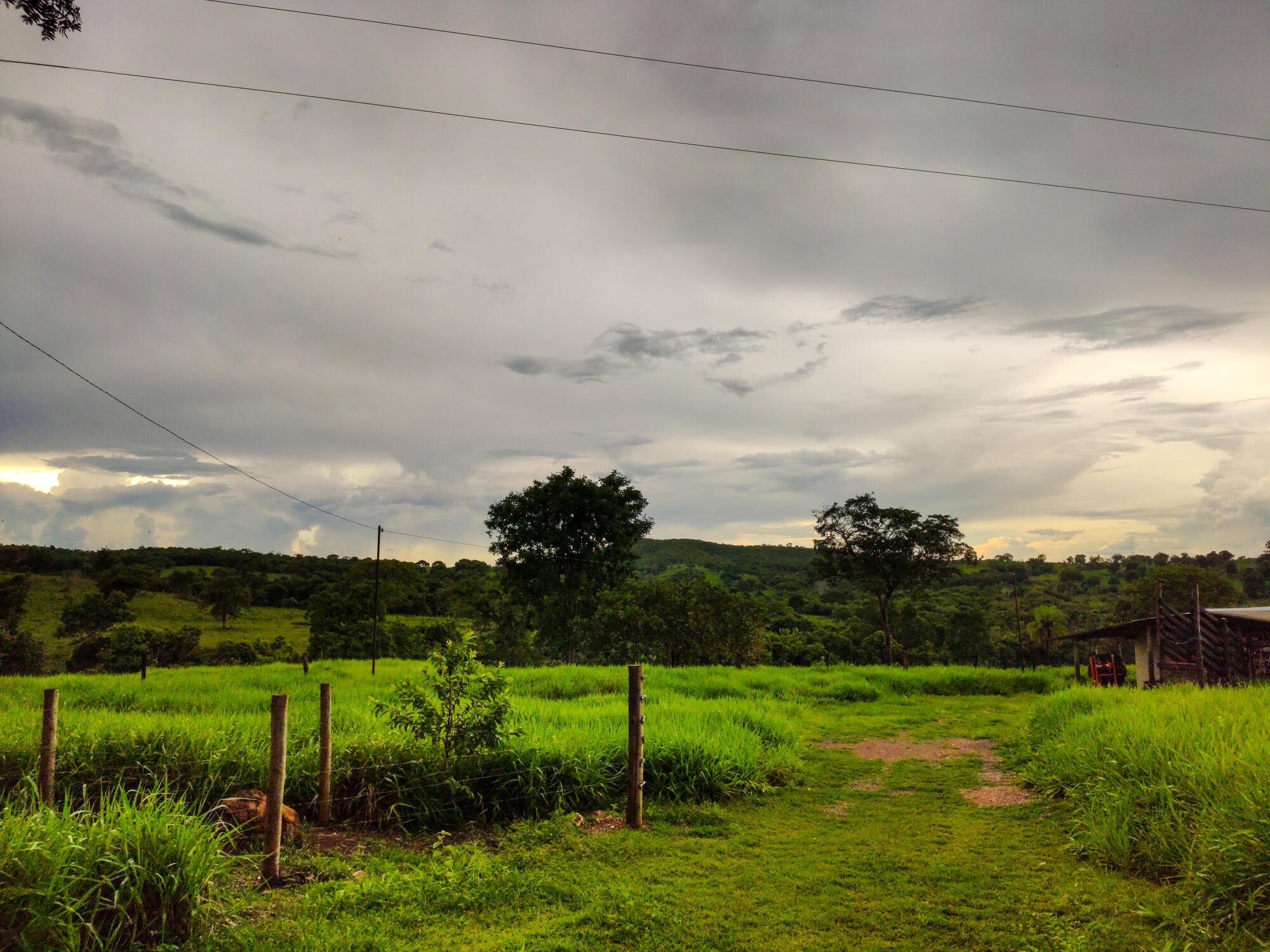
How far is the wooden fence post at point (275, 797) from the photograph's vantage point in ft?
19.8

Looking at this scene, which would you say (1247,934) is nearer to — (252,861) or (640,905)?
(640,905)

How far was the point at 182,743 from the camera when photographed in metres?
8.25

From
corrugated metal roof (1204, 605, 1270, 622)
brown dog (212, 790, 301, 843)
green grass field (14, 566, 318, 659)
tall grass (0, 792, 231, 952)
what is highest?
corrugated metal roof (1204, 605, 1270, 622)

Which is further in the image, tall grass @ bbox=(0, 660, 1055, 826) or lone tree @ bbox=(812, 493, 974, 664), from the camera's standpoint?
lone tree @ bbox=(812, 493, 974, 664)

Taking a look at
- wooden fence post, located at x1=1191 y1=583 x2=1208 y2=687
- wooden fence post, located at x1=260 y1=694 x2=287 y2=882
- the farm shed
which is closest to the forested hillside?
the farm shed

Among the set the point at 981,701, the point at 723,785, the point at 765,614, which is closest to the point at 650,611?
the point at 765,614

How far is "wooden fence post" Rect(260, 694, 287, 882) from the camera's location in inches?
237

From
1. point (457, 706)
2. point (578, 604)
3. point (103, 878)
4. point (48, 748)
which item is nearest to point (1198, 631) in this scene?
point (457, 706)

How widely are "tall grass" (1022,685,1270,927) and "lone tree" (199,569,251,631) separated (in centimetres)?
5138

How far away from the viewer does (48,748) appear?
279 inches

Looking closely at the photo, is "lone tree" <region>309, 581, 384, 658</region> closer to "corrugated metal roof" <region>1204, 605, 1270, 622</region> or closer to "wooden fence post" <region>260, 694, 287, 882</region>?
"wooden fence post" <region>260, 694, 287, 882</region>

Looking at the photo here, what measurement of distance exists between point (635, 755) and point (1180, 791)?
509 centimetres

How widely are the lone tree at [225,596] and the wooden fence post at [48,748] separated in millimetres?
47461

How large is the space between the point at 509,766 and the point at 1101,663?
75.9ft
